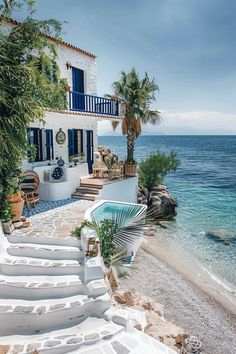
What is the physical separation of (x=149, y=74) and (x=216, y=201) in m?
15.7

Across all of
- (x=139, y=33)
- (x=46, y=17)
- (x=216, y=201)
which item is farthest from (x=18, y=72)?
(x=216, y=201)

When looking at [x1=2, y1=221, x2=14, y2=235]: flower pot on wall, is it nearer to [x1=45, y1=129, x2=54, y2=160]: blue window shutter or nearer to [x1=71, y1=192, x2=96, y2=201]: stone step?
[x1=71, y1=192, x2=96, y2=201]: stone step

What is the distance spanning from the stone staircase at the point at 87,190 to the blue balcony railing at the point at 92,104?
4.03 metres

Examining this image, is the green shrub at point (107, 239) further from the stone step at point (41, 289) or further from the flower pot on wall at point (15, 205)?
the flower pot on wall at point (15, 205)

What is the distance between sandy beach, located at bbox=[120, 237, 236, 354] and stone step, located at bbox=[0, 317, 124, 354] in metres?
4.10

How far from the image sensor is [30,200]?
11.9 meters

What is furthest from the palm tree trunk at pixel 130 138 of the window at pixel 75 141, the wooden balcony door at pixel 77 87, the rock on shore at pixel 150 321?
the rock on shore at pixel 150 321

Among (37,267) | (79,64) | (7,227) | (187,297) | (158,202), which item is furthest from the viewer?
(158,202)

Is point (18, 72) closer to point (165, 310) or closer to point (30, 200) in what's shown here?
point (30, 200)

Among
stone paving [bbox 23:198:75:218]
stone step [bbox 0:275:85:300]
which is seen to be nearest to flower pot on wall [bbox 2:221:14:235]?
stone step [bbox 0:275:85:300]

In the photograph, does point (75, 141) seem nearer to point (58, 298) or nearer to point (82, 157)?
point (82, 157)

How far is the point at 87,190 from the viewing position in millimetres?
14320

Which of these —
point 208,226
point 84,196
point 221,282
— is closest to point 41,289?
point 84,196

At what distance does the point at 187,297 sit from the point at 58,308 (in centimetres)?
669
